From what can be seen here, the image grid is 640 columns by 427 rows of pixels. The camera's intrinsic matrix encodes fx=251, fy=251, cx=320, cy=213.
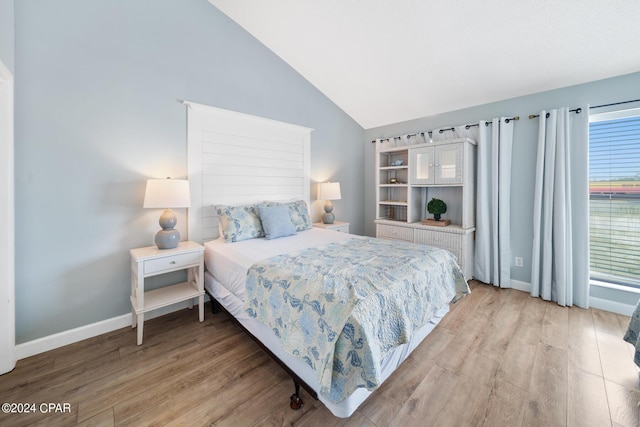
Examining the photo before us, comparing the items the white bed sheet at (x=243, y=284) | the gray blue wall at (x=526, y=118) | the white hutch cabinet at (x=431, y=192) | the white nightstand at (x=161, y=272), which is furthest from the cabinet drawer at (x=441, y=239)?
the white nightstand at (x=161, y=272)

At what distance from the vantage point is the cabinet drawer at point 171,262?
2.09m

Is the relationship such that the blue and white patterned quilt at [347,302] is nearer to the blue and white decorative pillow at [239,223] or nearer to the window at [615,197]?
the blue and white decorative pillow at [239,223]

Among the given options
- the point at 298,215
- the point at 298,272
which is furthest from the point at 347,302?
the point at 298,215

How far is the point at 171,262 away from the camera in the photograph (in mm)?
2197

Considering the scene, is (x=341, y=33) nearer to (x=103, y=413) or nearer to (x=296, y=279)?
(x=296, y=279)

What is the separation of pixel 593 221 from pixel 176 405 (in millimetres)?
4264

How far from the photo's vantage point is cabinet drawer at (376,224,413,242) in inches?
144

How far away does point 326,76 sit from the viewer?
3582 millimetres

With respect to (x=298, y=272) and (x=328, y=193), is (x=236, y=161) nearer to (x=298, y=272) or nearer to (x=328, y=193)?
(x=328, y=193)

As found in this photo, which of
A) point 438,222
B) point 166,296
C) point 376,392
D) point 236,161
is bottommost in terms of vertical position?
point 376,392

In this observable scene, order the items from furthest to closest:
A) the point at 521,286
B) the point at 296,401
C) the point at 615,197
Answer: the point at 521,286, the point at 615,197, the point at 296,401

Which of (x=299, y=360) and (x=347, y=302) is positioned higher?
(x=347, y=302)

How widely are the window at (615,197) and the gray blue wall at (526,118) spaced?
21 centimetres

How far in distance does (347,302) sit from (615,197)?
3375mm
